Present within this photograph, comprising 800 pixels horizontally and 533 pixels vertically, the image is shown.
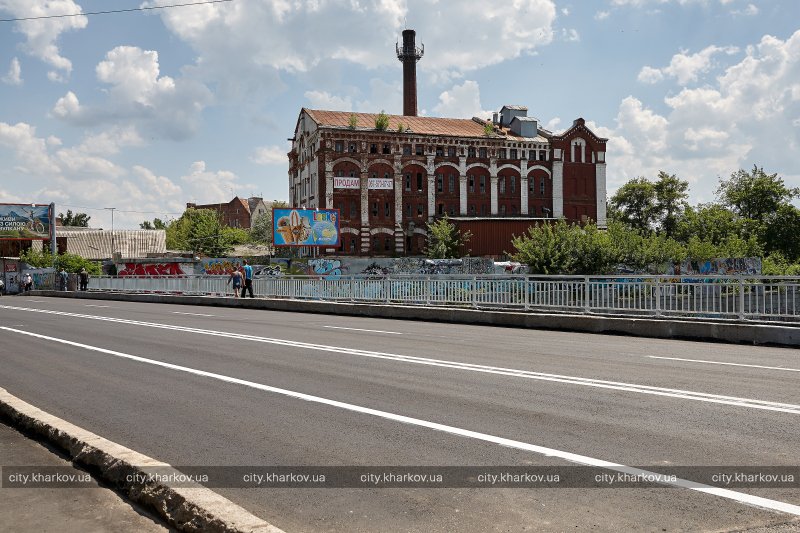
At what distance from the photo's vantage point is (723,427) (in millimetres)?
6207

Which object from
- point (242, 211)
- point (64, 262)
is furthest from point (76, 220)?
point (64, 262)

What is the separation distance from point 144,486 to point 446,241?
63.6 metres

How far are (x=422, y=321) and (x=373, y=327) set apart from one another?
3106 millimetres

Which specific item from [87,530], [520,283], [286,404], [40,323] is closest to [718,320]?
[520,283]

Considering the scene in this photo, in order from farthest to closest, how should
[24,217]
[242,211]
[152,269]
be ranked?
[242,211] < [24,217] < [152,269]

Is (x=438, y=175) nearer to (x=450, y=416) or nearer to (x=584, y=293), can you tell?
(x=584, y=293)

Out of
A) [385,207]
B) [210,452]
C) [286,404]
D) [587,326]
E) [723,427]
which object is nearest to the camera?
[210,452]

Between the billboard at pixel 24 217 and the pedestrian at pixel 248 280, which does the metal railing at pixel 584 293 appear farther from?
the billboard at pixel 24 217

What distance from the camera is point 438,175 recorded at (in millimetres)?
74938

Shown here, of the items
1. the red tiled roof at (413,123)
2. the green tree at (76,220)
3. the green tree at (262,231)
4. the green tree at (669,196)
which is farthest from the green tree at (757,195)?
the green tree at (76,220)

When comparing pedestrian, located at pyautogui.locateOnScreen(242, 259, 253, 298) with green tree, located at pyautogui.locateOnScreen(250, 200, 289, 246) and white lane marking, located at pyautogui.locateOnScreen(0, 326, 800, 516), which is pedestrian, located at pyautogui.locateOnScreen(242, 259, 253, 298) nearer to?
white lane marking, located at pyautogui.locateOnScreen(0, 326, 800, 516)

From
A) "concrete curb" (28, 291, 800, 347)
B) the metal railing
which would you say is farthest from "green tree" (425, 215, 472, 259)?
"concrete curb" (28, 291, 800, 347)

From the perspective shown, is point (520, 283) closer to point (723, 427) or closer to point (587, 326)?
point (587, 326)

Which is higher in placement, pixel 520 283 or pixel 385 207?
pixel 385 207
